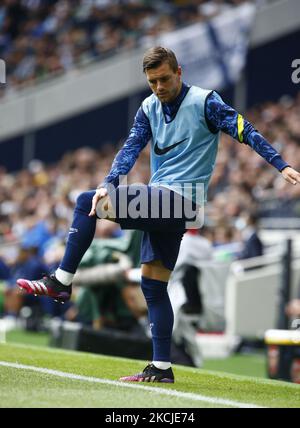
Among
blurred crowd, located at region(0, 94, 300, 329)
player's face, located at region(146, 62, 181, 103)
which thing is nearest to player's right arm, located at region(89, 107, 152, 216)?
player's face, located at region(146, 62, 181, 103)

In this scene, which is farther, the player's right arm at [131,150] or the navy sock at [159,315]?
the navy sock at [159,315]

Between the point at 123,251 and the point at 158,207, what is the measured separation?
478 centimetres

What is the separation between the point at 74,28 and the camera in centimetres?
2647

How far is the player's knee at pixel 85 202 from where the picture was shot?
6873 millimetres

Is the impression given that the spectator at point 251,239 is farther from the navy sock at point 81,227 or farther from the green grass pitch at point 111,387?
the navy sock at point 81,227

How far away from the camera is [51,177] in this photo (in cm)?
2298

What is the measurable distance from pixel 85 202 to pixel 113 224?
20.1 feet

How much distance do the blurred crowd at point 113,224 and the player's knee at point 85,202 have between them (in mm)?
4442

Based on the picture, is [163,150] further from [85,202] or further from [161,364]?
[161,364]

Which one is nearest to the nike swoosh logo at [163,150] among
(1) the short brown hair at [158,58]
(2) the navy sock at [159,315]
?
(1) the short brown hair at [158,58]

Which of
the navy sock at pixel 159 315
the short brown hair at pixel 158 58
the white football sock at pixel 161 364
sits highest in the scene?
the short brown hair at pixel 158 58

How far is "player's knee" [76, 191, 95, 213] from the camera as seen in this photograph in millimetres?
6873
